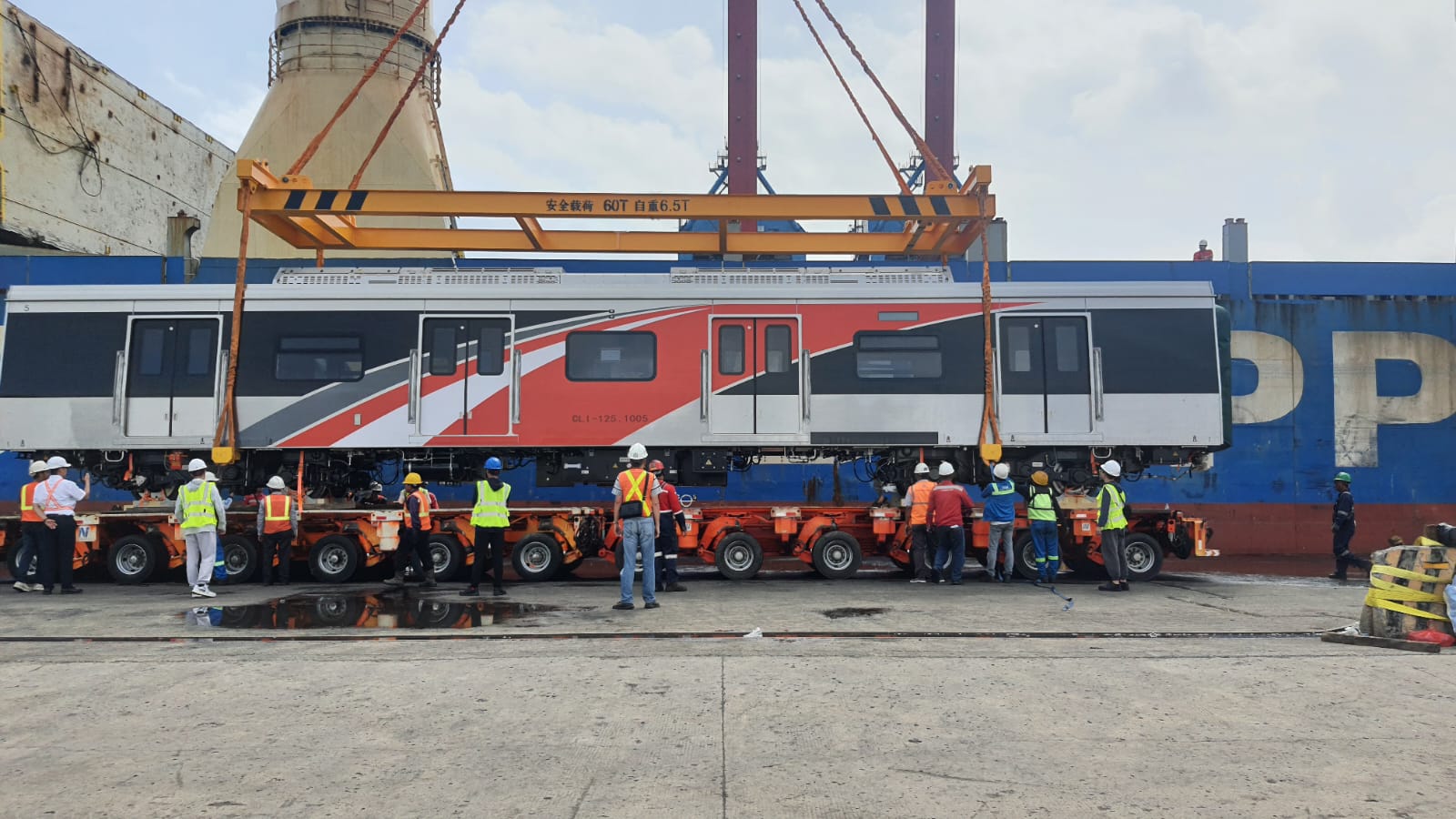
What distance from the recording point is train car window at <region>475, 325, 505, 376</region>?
43.4ft

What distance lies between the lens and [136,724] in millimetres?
5641

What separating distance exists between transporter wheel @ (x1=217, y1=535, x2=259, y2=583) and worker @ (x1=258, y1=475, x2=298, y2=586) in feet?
1.61

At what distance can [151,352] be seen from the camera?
13.1m

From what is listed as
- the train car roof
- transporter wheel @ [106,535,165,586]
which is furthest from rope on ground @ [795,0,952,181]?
transporter wheel @ [106,535,165,586]

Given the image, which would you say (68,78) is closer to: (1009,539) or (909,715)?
(1009,539)

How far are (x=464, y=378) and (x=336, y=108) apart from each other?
18.6 metres

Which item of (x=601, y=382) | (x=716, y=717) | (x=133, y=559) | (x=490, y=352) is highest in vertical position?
(x=490, y=352)

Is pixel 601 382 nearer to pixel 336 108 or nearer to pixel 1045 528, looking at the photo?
pixel 1045 528

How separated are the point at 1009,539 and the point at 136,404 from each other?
11.5 m

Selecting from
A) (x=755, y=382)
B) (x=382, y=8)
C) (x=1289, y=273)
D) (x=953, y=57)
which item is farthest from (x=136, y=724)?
(x=953, y=57)

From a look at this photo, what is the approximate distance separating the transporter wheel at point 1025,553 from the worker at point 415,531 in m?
7.61

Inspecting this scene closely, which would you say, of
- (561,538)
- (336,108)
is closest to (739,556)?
(561,538)

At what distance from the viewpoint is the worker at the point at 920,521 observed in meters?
12.8

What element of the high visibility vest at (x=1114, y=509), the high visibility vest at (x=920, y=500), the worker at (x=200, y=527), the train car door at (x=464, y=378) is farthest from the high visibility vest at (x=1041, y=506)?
the worker at (x=200, y=527)
